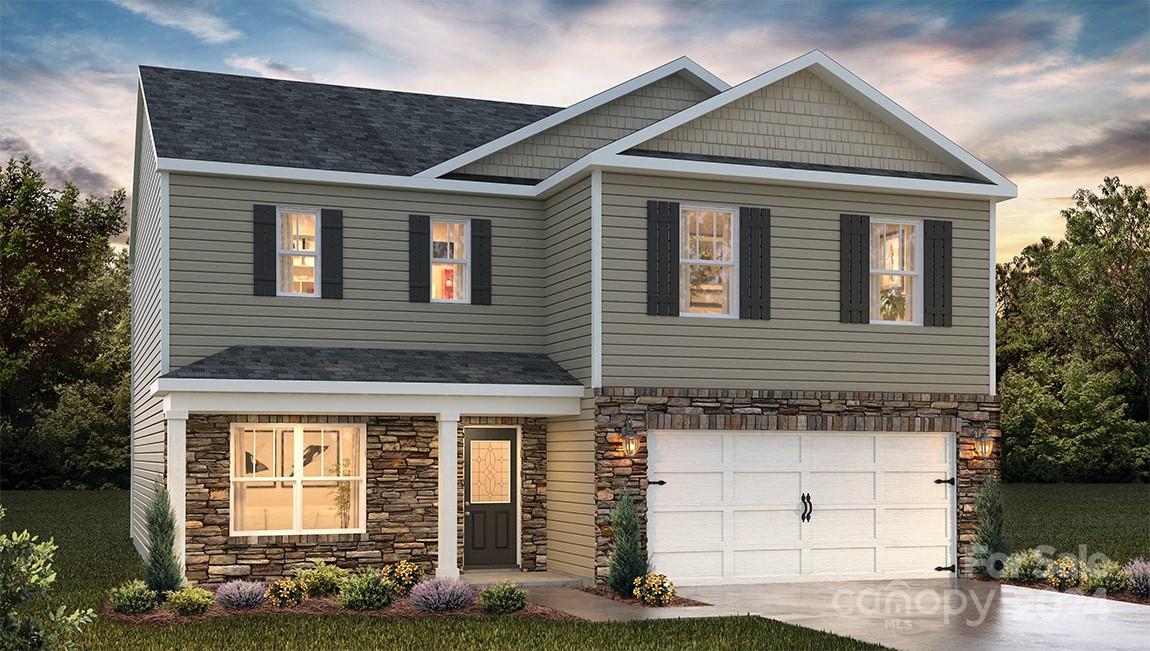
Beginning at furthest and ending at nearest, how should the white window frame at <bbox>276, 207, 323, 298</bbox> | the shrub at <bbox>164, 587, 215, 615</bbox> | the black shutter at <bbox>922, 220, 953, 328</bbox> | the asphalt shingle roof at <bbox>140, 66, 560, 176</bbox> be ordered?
→ the black shutter at <bbox>922, 220, 953, 328</bbox>
the asphalt shingle roof at <bbox>140, 66, 560, 176</bbox>
the white window frame at <bbox>276, 207, 323, 298</bbox>
the shrub at <bbox>164, 587, 215, 615</bbox>

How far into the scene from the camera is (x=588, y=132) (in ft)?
64.4

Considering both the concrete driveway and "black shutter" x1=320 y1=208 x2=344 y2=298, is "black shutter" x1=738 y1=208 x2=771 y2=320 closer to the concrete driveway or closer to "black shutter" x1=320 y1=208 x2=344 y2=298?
the concrete driveway

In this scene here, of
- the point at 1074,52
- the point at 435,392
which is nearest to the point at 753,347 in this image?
the point at 435,392

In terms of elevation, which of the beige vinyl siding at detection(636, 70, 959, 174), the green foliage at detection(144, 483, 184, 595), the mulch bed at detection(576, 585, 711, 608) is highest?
the beige vinyl siding at detection(636, 70, 959, 174)

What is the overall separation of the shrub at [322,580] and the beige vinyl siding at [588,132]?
6.10 m

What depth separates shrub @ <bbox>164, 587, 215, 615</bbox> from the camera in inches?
540

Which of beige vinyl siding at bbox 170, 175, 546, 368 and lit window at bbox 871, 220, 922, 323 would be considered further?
lit window at bbox 871, 220, 922, 323

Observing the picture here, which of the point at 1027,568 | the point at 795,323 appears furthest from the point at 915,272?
the point at 1027,568

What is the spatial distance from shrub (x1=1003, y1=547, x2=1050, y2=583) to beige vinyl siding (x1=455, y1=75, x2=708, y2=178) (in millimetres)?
8240

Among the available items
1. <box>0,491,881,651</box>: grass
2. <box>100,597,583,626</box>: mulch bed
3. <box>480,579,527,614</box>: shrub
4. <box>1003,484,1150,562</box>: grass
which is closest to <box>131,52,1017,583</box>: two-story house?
<box>100,597,583,626</box>: mulch bed

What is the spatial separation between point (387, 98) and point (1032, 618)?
1266 centimetres

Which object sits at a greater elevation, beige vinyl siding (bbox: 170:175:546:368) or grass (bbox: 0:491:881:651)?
beige vinyl siding (bbox: 170:175:546:368)

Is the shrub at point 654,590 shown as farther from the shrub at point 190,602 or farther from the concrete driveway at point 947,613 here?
the shrub at point 190,602

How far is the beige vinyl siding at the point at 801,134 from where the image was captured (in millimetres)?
17375
